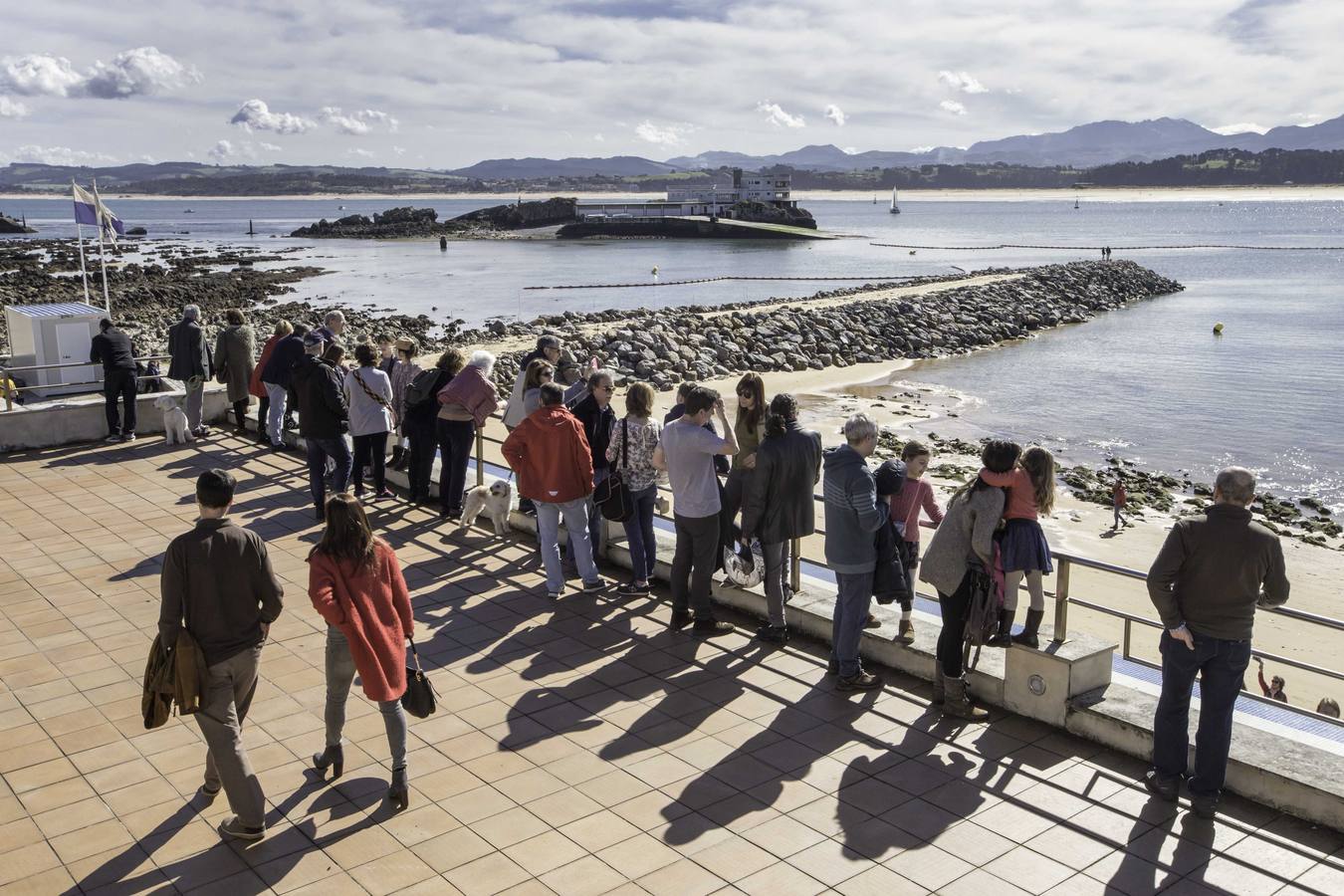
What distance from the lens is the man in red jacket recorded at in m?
7.60

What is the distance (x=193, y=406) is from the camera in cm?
1287

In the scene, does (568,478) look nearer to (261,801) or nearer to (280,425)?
(261,801)

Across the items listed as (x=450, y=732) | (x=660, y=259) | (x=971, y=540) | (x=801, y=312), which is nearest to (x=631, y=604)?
(x=450, y=732)

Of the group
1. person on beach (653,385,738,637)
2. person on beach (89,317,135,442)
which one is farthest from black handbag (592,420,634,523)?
person on beach (89,317,135,442)

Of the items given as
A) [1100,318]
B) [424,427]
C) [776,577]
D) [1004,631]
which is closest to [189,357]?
[424,427]

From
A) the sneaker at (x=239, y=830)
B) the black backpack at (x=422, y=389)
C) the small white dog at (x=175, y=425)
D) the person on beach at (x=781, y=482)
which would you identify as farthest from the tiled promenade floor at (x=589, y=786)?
the small white dog at (x=175, y=425)

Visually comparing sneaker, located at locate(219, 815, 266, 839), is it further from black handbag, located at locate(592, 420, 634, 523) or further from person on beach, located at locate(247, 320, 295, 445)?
person on beach, located at locate(247, 320, 295, 445)

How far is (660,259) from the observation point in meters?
84.9

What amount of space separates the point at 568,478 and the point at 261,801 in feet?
10.7

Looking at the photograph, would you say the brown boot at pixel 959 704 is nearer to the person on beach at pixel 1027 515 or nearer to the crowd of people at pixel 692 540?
the crowd of people at pixel 692 540

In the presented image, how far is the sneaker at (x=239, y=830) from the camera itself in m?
4.84

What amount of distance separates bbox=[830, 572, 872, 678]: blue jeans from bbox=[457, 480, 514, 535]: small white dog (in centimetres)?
362

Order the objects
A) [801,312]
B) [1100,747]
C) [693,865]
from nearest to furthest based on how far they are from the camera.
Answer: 1. [693,865]
2. [1100,747]
3. [801,312]

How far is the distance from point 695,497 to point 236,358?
25.4 ft
